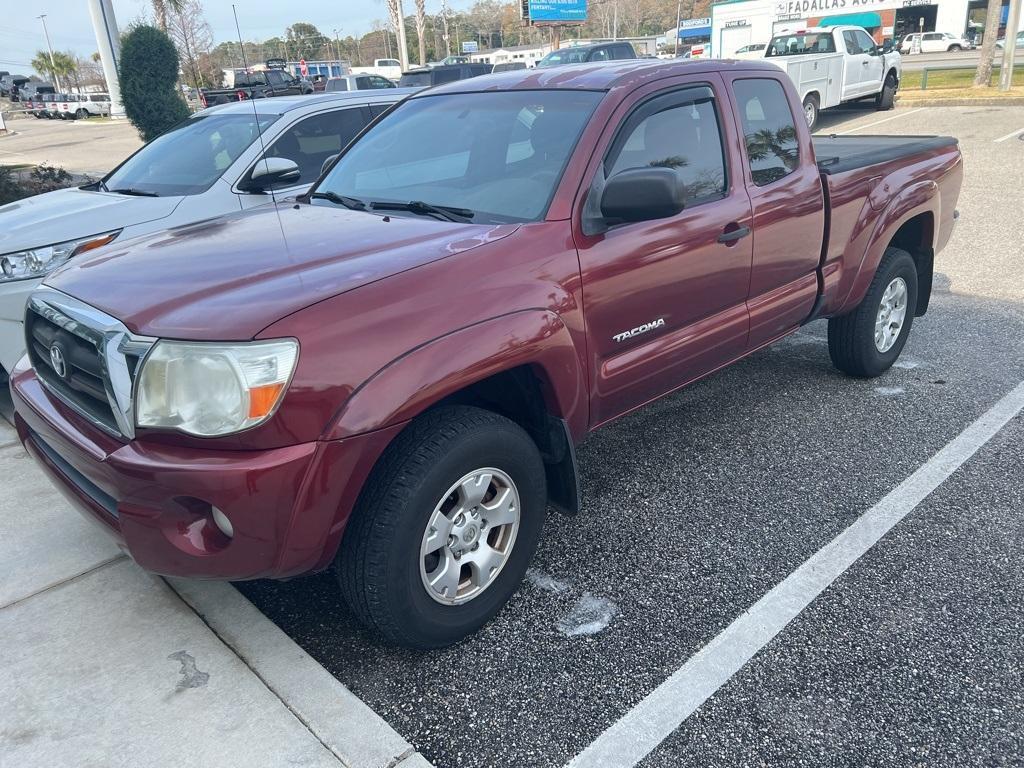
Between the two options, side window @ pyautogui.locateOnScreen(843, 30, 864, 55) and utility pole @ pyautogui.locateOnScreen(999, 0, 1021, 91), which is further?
utility pole @ pyautogui.locateOnScreen(999, 0, 1021, 91)

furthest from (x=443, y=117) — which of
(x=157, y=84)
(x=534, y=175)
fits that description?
(x=157, y=84)

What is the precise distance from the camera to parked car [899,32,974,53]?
161 ft

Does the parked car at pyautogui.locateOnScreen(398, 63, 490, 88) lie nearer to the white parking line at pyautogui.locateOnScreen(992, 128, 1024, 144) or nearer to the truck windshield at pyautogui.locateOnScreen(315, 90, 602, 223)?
the white parking line at pyautogui.locateOnScreen(992, 128, 1024, 144)

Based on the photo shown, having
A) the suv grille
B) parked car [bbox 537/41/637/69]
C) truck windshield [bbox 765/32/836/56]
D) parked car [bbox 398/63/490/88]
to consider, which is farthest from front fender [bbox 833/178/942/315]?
parked car [bbox 537/41/637/69]

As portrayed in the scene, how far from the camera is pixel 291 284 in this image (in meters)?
2.45

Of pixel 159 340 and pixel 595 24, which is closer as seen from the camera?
pixel 159 340

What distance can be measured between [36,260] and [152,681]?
301 centimetres

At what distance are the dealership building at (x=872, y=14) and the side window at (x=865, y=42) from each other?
1570cm

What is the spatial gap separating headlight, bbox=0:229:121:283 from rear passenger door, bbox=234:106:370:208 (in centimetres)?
111

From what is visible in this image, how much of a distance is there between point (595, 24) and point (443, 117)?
101 meters

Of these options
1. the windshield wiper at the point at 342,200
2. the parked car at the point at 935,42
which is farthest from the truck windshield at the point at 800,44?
the parked car at the point at 935,42

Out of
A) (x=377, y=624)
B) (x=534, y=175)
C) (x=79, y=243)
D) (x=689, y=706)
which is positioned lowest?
(x=689, y=706)

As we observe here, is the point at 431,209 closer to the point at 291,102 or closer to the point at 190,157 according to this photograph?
the point at 190,157

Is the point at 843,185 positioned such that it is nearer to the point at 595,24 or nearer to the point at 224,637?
the point at 224,637
